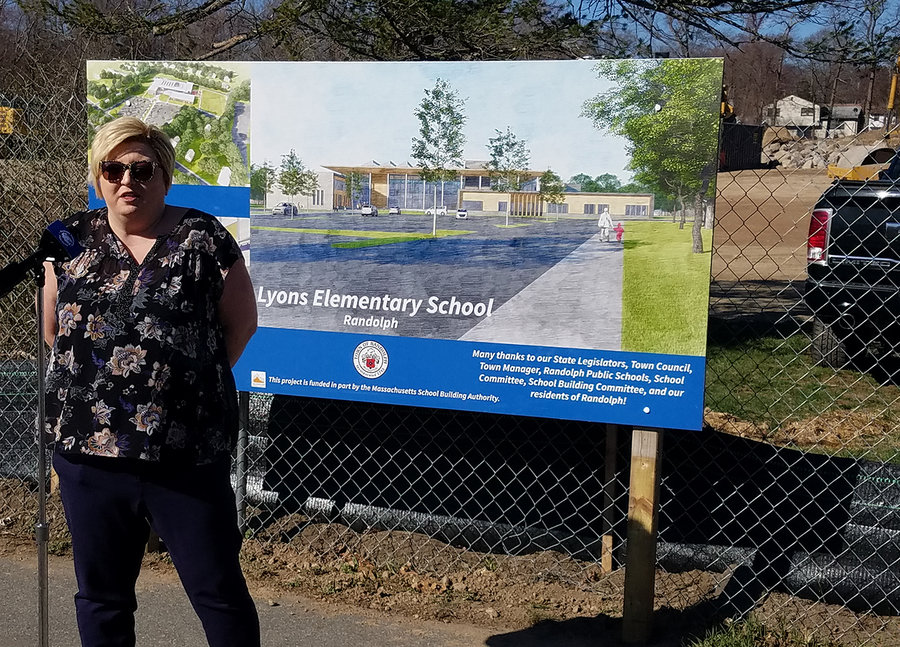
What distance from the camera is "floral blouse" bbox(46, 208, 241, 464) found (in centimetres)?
247

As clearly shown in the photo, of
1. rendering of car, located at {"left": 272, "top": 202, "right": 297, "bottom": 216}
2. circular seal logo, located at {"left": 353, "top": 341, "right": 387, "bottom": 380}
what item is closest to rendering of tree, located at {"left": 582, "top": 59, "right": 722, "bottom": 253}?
circular seal logo, located at {"left": 353, "top": 341, "right": 387, "bottom": 380}

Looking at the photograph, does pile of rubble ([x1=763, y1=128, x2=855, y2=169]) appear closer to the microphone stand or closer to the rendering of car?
the rendering of car

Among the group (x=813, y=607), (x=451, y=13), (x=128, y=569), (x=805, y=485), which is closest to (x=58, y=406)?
(x=128, y=569)

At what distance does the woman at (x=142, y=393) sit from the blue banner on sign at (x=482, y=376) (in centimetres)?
107

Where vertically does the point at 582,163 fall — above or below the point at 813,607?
above

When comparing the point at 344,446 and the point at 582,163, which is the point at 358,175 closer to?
the point at 582,163

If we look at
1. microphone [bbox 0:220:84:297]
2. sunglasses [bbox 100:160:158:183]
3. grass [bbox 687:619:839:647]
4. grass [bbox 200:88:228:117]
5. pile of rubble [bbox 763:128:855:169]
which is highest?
pile of rubble [bbox 763:128:855:169]

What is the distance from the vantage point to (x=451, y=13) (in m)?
6.95

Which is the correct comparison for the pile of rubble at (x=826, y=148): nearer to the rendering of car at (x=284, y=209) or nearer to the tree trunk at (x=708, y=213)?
the tree trunk at (x=708, y=213)

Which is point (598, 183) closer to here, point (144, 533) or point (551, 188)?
point (551, 188)

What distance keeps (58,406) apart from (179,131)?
1.76 meters

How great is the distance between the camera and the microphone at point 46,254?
2.52 m

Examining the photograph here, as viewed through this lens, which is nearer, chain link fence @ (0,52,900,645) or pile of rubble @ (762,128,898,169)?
chain link fence @ (0,52,900,645)

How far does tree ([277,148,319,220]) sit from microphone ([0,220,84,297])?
1323 mm
